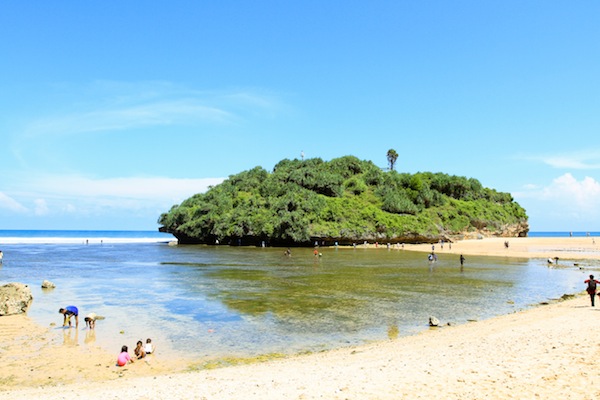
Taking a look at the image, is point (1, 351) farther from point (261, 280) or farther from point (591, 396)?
point (261, 280)

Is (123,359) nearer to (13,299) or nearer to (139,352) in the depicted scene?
(139,352)

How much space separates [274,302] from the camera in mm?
26469

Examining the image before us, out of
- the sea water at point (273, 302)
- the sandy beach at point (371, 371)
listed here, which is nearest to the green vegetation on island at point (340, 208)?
the sea water at point (273, 302)

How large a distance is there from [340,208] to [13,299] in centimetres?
7764

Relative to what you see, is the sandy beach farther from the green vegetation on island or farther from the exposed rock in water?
the green vegetation on island

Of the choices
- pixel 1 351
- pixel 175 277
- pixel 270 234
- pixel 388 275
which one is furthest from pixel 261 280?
pixel 270 234

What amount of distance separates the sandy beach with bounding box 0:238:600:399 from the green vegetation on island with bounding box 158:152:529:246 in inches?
2843

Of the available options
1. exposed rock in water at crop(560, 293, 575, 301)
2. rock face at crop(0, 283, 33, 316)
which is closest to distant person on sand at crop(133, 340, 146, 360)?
rock face at crop(0, 283, 33, 316)

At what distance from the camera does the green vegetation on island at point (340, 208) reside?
9256cm

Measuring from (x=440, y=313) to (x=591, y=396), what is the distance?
46.2 feet

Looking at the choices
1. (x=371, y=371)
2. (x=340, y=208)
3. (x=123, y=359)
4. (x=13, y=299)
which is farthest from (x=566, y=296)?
(x=340, y=208)

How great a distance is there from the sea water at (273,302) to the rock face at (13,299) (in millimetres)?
1237

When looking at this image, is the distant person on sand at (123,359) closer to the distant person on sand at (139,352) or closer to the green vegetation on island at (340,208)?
the distant person on sand at (139,352)

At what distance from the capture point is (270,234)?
90938 mm
